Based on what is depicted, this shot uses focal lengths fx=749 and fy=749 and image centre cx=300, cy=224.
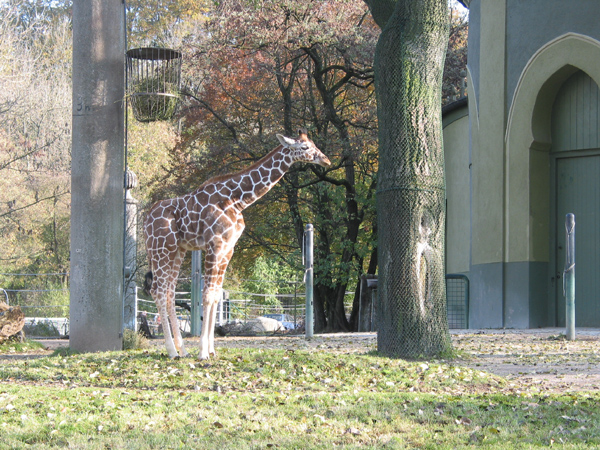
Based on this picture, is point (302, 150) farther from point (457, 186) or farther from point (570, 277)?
point (457, 186)

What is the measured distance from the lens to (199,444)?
18.0ft

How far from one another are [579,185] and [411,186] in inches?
275

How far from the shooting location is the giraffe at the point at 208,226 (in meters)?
9.72

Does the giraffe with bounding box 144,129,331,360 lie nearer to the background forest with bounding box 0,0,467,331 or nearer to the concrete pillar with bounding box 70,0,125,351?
the concrete pillar with bounding box 70,0,125,351

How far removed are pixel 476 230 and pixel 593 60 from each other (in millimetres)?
4313

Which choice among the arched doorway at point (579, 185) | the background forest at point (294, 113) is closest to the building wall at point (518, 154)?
the arched doorway at point (579, 185)

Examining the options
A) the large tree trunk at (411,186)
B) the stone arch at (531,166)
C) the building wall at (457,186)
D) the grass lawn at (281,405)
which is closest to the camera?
the grass lawn at (281,405)

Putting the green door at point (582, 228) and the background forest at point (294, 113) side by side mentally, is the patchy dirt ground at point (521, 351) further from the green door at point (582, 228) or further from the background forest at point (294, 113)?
the background forest at point (294, 113)

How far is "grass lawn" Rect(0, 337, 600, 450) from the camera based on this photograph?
18.6 ft

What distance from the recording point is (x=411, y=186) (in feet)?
33.0

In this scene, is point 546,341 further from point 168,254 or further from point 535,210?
point 168,254

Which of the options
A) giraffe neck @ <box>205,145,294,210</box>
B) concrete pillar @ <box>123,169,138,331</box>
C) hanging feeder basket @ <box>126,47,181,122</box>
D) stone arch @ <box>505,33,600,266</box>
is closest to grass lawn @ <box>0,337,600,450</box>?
giraffe neck @ <box>205,145,294,210</box>

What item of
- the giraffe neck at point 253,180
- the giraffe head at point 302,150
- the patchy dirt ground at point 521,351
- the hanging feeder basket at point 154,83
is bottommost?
the patchy dirt ground at point 521,351

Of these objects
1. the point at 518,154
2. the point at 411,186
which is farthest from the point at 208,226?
the point at 518,154
